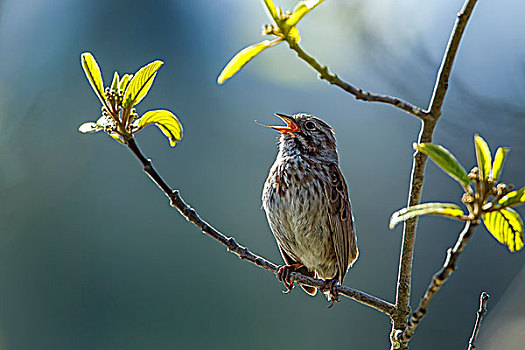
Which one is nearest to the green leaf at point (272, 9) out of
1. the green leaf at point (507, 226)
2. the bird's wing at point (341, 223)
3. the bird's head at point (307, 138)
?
the green leaf at point (507, 226)

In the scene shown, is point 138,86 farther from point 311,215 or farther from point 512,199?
point 311,215

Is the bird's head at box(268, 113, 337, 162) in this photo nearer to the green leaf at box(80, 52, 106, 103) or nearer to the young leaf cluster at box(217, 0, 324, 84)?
the green leaf at box(80, 52, 106, 103)

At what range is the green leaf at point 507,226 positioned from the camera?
108 cm

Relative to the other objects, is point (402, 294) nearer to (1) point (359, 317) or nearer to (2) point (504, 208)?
(2) point (504, 208)

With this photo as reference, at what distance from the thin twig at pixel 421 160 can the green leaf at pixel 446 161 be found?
149 millimetres

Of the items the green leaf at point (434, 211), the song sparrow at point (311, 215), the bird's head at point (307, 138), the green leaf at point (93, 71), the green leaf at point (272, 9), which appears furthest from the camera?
the bird's head at point (307, 138)

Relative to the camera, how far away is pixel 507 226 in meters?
1.10

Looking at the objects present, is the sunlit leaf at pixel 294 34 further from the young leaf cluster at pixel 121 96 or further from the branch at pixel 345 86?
the young leaf cluster at pixel 121 96

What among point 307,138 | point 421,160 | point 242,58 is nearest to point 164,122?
point 242,58

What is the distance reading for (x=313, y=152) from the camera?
3.22m

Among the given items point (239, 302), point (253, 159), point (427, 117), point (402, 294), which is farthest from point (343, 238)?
point (253, 159)

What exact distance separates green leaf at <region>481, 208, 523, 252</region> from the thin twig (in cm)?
18

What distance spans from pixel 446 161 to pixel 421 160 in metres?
0.20

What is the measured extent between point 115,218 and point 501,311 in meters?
3.89
